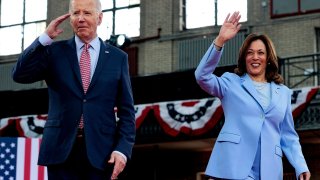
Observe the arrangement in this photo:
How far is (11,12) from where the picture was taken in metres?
29.1

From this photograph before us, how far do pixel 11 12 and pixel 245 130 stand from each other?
23.3m

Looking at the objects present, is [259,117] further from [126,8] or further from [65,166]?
[126,8]

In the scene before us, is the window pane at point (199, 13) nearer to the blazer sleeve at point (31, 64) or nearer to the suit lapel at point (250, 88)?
the suit lapel at point (250, 88)

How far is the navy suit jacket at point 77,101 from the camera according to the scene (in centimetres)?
566

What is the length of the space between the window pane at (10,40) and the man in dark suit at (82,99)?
2297 cm

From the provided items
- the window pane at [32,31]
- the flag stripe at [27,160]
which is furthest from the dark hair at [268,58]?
the window pane at [32,31]

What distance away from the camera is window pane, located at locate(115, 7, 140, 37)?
26.7 m

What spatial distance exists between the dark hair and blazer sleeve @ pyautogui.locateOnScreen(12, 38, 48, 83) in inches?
67.6

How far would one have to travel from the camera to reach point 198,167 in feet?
87.1

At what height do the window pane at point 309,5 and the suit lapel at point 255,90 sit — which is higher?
the window pane at point 309,5

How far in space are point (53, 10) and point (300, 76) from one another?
931cm

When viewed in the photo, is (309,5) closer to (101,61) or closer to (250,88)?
(250,88)

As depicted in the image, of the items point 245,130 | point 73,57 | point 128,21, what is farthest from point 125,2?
point 73,57

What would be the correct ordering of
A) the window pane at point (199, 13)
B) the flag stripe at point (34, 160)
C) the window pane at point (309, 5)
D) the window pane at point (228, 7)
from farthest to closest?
the window pane at point (199, 13)
the window pane at point (228, 7)
the window pane at point (309, 5)
the flag stripe at point (34, 160)
